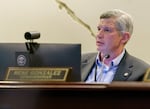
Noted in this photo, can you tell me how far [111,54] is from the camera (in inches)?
88.4

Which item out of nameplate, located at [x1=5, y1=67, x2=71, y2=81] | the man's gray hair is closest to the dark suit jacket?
the man's gray hair

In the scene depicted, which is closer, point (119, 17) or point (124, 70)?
point (124, 70)

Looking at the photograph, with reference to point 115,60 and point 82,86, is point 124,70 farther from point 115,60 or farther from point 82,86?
point 82,86

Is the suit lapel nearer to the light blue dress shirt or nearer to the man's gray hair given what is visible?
the light blue dress shirt

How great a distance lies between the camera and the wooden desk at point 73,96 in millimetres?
979

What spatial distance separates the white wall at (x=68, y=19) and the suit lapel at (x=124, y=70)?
941 mm

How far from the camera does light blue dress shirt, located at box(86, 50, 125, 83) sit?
→ 6.90ft

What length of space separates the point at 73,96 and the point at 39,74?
14.6 inches

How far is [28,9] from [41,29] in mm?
233

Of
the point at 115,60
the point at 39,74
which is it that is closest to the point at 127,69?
the point at 115,60

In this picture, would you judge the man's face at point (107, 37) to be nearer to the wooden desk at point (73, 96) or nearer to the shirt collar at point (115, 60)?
the shirt collar at point (115, 60)

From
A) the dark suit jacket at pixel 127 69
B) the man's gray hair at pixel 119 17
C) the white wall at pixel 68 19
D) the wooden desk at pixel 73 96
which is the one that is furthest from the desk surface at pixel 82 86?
the white wall at pixel 68 19

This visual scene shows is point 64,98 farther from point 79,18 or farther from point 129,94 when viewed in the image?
point 79,18

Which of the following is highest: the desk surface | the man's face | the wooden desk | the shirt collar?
the desk surface
